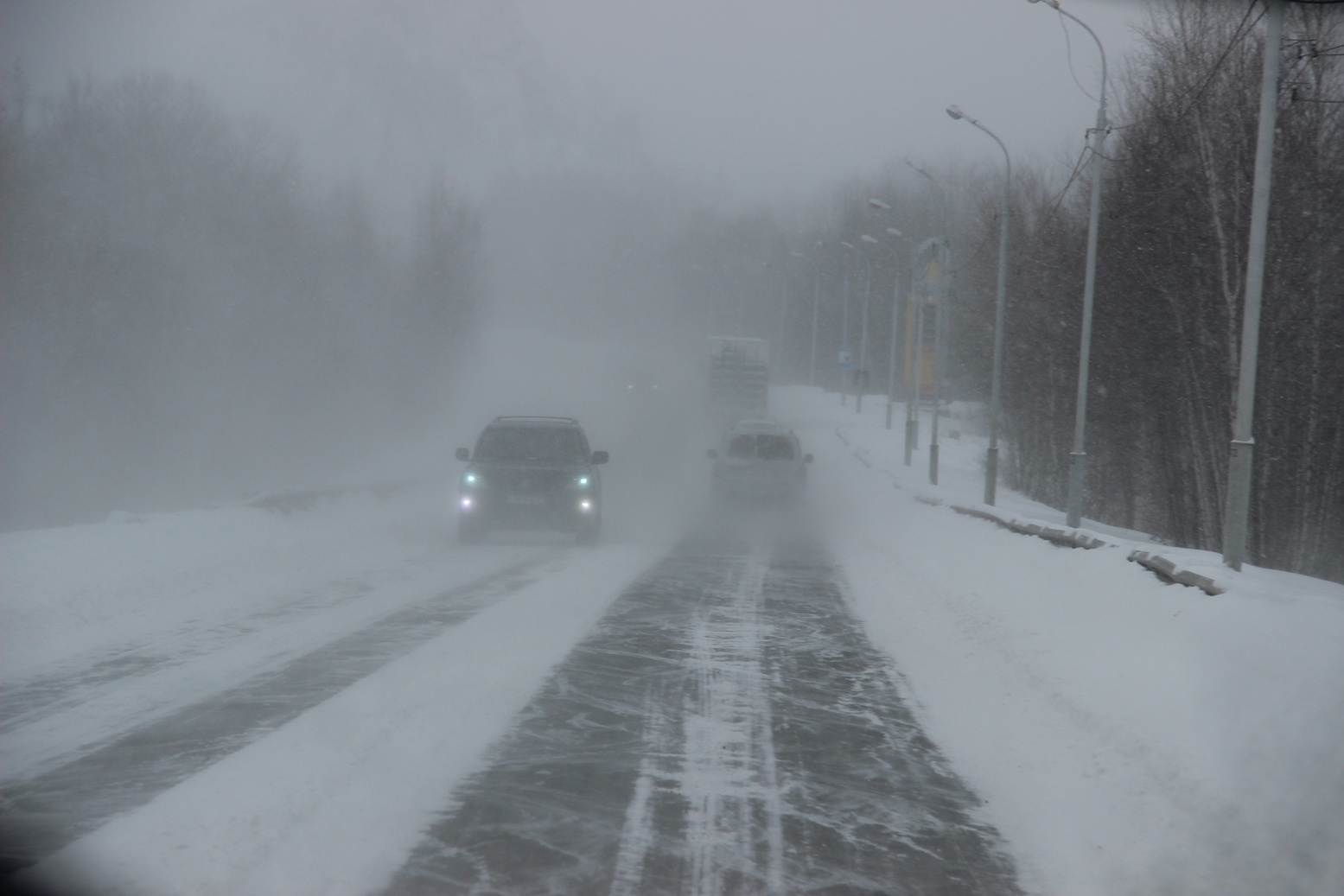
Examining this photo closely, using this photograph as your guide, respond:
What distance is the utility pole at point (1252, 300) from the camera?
10875 mm

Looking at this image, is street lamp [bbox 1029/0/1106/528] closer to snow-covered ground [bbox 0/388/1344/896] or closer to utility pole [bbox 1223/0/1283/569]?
snow-covered ground [bbox 0/388/1344/896]

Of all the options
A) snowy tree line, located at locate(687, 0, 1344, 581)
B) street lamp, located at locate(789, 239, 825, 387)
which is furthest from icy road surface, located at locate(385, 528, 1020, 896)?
street lamp, located at locate(789, 239, 825, 387)

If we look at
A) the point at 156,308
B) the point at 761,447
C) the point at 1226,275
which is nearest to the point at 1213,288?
the point at 1226,275

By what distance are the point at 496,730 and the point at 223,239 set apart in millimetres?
46914

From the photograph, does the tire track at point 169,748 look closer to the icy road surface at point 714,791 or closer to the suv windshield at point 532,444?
the icy road surface at point 714,791

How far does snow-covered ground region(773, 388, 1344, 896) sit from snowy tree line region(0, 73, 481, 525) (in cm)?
3534

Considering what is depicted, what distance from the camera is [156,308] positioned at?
44938 millimetres

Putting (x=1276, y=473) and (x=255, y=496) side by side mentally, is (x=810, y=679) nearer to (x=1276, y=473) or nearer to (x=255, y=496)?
(x=255, y=496)

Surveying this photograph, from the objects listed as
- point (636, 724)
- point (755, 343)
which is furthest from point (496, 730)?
point (755, 343)

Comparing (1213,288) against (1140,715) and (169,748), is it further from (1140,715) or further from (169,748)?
(169,748)

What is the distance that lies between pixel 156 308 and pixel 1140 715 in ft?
143

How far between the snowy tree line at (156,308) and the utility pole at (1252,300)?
3631cm

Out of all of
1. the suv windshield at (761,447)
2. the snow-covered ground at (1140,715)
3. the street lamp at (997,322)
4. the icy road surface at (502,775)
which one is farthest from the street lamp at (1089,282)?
the icy road surface at (502,775)

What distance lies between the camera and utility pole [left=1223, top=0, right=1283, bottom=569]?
1088cm
